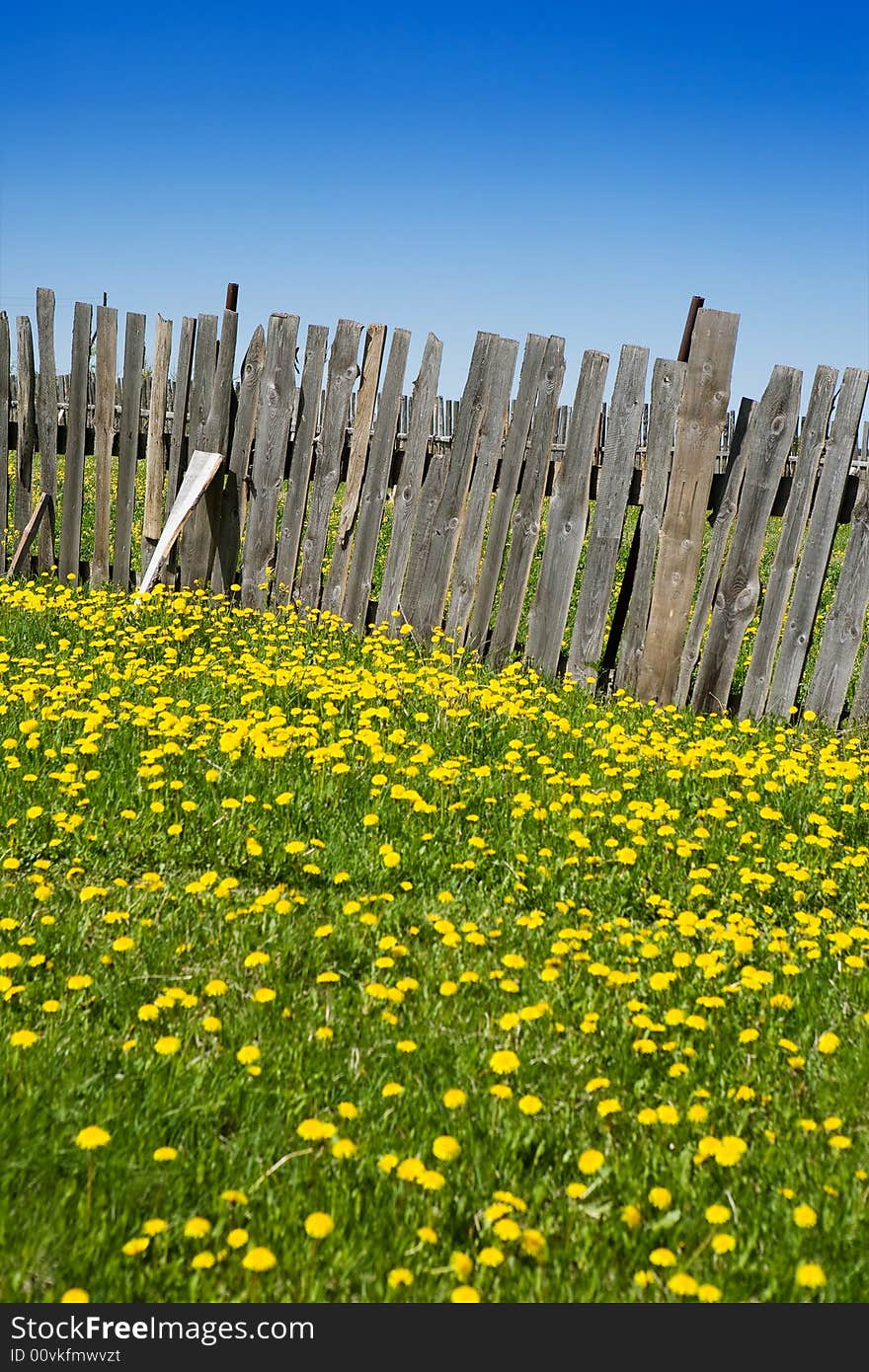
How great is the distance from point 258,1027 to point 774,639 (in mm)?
4450

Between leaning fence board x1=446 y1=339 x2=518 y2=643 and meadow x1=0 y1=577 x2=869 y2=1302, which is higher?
leaning fence board x1=446 y1=339 x2=518 y2=643

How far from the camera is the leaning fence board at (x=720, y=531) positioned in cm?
624

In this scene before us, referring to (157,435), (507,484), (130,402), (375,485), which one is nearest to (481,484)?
(507,484)

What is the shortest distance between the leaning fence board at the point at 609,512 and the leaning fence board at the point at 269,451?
2.51 m

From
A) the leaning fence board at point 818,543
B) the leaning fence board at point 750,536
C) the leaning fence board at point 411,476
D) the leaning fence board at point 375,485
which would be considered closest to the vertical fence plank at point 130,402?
the leaning fence board at point 375,485

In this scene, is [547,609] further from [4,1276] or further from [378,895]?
[4,1276]

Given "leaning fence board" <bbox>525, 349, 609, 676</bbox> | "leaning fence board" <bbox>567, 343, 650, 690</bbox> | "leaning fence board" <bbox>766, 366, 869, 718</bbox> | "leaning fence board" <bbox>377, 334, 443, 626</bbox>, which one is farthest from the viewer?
"leaning fence board" <bbox>377, 334, 443, 626</bbox>

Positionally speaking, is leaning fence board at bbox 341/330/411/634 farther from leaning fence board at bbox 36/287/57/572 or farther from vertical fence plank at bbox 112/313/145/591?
leaning fence board at bbox 36/287/57/572

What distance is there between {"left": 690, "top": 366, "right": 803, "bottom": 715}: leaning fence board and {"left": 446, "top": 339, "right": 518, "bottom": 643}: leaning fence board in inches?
64.2

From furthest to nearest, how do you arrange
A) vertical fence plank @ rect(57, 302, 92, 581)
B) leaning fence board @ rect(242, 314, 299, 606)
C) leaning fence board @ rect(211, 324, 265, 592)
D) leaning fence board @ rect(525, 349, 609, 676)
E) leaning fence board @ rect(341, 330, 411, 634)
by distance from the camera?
vertical fence plank @ rect(57, 302, 92, 581) → leaning fence board @ rect(211, 324, 265, 592) → leaning fence board @ rect(242, 314, 299, 606) → leaning fence board @ rect(341, 330, 411, 634) → leaning fence board @ rect(525, 349, 609, 676)

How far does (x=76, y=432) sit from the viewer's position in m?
8.71

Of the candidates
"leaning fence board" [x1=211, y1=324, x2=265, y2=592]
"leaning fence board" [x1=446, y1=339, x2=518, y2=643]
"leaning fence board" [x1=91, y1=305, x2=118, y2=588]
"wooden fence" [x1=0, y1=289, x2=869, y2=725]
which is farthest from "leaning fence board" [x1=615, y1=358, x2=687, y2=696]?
"leaning fence board" [x1=91, y1=305, x2=118, y2=588]

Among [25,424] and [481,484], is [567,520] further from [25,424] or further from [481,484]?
[25,424]

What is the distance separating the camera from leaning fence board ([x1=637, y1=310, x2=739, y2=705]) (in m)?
6.27
